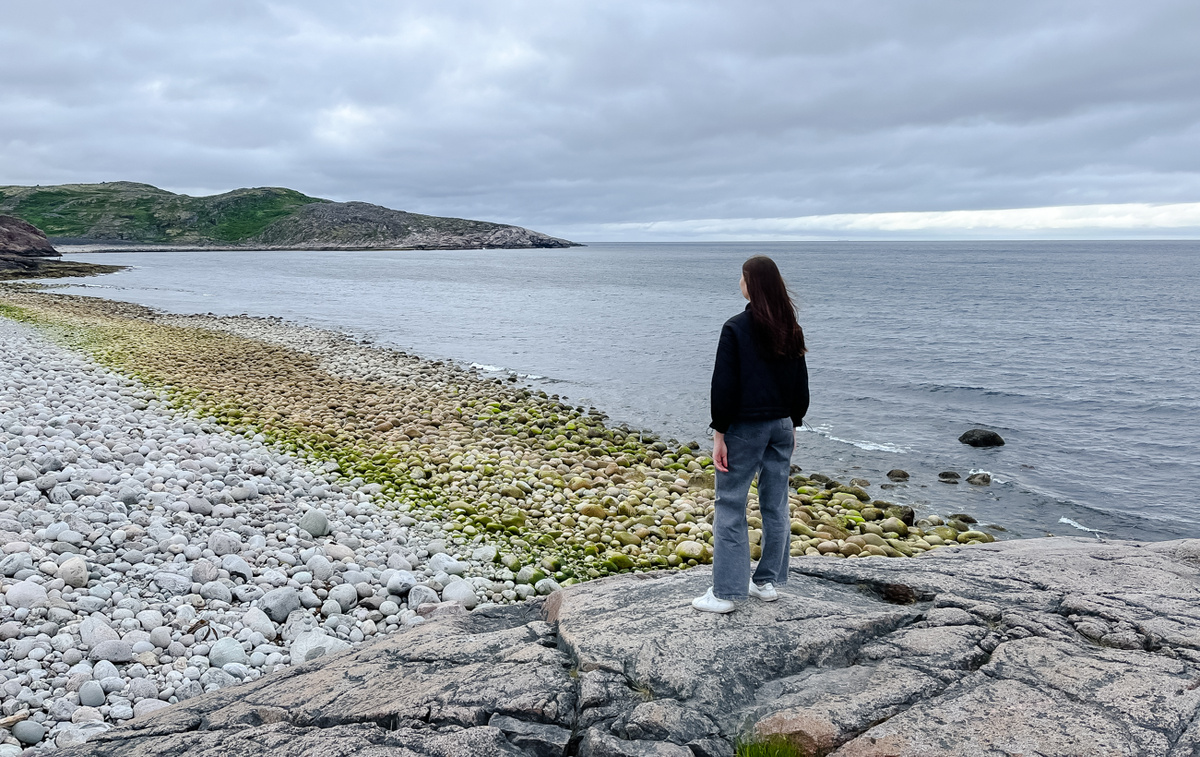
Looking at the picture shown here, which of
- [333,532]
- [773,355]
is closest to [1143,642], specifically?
[773,355]

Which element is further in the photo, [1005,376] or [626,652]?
[1005,376]

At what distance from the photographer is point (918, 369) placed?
28.6 meters

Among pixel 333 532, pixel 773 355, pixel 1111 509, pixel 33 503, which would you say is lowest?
pixel 1111 509

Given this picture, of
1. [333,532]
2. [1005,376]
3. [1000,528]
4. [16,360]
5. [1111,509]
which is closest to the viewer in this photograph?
[333,532]

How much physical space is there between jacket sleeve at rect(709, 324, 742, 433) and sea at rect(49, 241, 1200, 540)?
383 inches

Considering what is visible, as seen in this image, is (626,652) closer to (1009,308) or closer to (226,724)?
(226,724)

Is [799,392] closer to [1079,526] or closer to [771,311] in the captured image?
[771,311]

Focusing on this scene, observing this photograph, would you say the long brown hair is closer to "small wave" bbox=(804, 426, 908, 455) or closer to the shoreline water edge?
the shoreline water edge

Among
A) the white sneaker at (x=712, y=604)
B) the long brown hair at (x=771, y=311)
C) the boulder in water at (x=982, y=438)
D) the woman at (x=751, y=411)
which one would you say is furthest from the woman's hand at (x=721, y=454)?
the boulder in water at (x=982, y=438)

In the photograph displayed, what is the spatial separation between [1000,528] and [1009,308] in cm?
4981

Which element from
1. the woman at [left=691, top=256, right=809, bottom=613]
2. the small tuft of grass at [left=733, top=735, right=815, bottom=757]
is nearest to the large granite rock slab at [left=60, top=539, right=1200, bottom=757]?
the small tuft of grass at [left=733, top=735, right=815, bottom=757]

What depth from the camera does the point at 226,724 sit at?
4.54 m

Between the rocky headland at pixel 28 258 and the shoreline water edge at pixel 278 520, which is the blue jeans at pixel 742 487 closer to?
the shoreline water edge at pixel 278 520

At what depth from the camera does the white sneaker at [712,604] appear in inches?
210
